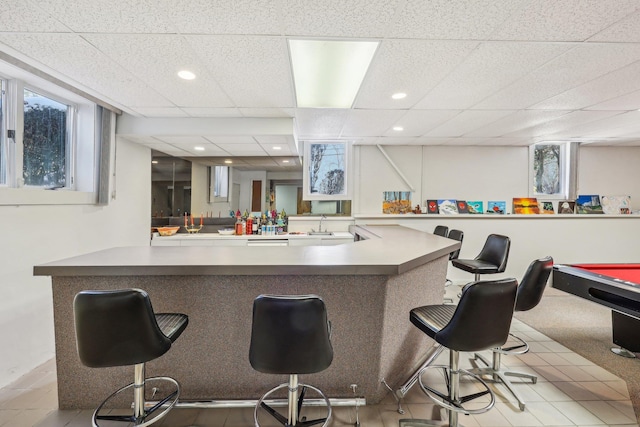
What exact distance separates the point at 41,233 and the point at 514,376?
4.20 m

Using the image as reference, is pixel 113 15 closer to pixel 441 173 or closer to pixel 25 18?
pixel 25 18

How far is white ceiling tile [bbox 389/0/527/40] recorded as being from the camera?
1542mm

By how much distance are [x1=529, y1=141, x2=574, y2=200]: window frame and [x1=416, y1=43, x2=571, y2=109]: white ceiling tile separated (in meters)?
3.20

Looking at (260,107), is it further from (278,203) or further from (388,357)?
(278,203)

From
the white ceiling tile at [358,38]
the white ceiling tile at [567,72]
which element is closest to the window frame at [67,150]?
the white ceiling tile at [358,38]

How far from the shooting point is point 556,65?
2.19 m

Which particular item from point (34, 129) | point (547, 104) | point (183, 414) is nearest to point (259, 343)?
point (183, 414)

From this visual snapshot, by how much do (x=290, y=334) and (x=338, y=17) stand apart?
1705mm

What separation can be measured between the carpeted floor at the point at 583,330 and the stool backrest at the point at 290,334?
233cm

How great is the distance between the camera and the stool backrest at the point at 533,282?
223 centimetres

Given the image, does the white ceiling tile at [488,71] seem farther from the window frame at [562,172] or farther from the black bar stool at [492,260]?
the window frame at [562,172]

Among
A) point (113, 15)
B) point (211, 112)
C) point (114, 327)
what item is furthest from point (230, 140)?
point (114, 327)

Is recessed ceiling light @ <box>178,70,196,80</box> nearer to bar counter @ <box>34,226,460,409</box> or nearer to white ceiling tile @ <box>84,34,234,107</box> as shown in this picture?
white ceiling tile @ <box>84,34,234,107</box>

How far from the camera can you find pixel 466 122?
3719 mm
